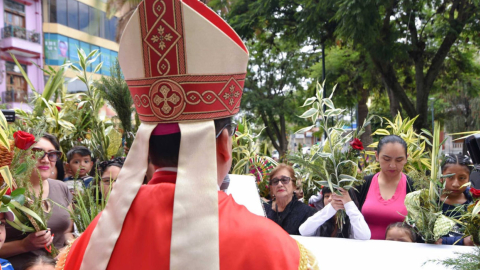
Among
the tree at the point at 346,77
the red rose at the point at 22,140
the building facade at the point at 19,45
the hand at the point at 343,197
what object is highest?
the building facade at the point at 19,45

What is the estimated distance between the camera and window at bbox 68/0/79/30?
25153 millimetres

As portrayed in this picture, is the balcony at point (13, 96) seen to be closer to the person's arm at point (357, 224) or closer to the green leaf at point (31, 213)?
the green leaf at point (31, 213)

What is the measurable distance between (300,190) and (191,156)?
10.7 ft

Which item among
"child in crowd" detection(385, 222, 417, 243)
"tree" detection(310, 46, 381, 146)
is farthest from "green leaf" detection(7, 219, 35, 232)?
"tree" detection(310, 46, 381, 146)

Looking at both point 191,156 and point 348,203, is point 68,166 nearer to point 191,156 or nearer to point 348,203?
point 348,203

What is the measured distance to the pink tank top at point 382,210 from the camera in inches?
136

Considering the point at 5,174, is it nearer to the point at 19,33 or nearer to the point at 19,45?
the point at 19,45

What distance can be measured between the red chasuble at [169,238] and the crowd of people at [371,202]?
1.78 meters

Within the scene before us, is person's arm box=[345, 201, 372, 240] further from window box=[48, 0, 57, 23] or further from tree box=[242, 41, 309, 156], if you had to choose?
window box=[48, 0, 57, 23]

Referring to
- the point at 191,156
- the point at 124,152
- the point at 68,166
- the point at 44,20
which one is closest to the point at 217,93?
the point at 191,156

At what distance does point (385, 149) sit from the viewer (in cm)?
A: 366

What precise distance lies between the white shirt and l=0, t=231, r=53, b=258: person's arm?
1.79 m

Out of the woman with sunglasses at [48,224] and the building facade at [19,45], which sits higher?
the building facade at [19,45]

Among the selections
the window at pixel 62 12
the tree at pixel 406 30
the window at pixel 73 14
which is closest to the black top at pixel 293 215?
the tree at pixel 406 30
